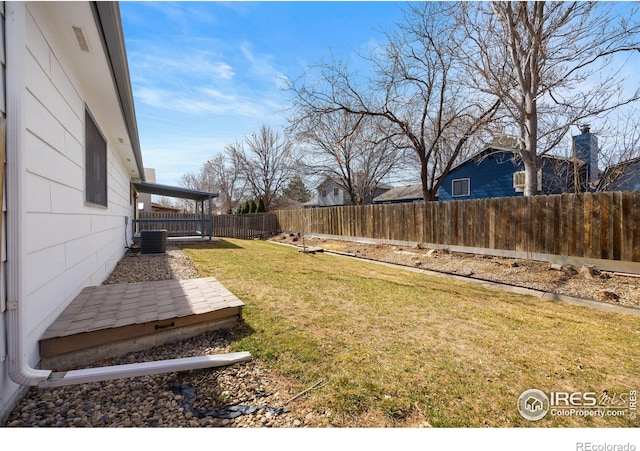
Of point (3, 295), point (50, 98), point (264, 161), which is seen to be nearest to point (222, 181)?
point (264, 161)

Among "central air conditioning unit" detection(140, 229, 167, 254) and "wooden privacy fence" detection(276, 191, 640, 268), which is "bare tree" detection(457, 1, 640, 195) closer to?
"wooden privacy fence" detection(276, 191, 640, 268)

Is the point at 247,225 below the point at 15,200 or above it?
below

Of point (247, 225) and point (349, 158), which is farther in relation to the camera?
point (247, 225)

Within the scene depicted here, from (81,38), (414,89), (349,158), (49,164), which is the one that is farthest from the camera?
(349,158)

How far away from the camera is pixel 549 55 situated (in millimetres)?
6461

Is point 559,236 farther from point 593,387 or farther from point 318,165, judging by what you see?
point 318,165

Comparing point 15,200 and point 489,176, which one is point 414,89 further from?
point 15,200

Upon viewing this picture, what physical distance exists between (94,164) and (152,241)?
4.04 m

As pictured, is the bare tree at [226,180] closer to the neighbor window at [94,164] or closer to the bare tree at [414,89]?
→ the bare tree at [414,89]
